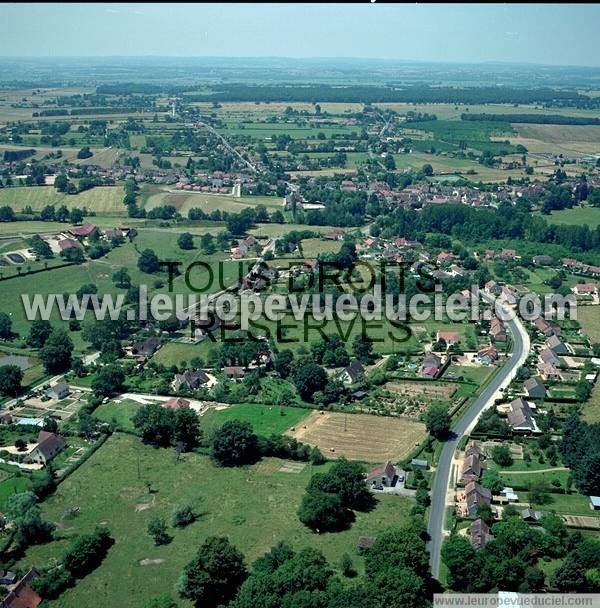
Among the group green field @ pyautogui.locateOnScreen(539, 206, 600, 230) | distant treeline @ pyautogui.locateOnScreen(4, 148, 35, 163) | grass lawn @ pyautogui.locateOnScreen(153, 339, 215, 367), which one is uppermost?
distant treeline @ pyautogui.locateOnScreen(4, 148, 35, 163)

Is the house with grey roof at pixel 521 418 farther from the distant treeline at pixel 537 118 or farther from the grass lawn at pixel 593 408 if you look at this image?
the distant treeline at pixel 537 118

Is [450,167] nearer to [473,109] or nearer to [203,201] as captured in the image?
[203,201]

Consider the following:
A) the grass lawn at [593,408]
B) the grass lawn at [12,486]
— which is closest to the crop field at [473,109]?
the grass lawn at [593,408]

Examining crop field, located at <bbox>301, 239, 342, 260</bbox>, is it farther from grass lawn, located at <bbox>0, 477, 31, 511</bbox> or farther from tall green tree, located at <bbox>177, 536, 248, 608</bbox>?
tall green tree, located at <bbox>177, 536, 248, 608</bbox>

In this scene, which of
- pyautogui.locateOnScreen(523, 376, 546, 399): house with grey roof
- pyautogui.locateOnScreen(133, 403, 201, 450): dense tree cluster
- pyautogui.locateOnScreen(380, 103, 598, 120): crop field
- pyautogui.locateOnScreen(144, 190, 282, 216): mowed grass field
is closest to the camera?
pyautogui.locateOnScreen(133, 403, 201, 450): dense tree cluster

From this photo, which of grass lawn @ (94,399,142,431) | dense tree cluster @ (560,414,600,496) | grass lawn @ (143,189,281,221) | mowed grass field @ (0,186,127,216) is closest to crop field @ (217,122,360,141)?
grass lawn @ (143,189,281,221)

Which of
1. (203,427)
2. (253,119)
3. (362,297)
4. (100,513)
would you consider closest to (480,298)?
(362,297)

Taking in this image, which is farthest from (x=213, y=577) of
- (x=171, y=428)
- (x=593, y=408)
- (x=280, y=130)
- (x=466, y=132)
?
(x=280, y=130)
